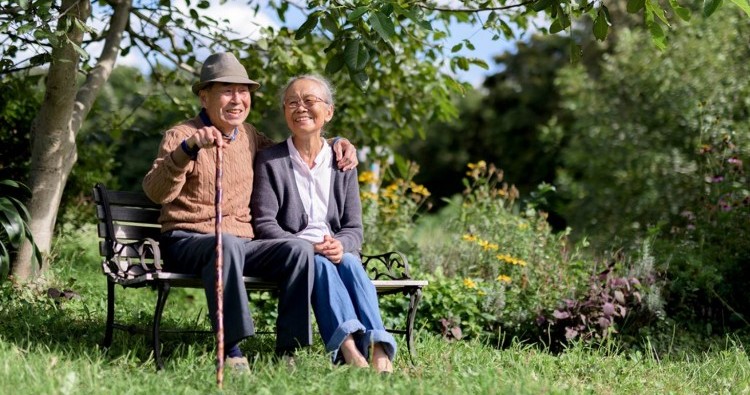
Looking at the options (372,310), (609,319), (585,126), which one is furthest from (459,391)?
(585,126)

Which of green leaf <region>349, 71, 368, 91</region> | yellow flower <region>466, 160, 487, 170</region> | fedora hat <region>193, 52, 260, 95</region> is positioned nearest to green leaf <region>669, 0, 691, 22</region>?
green leaf <region>349, 71, 368, 91</region>

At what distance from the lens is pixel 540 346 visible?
5.49m

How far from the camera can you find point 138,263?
4.27 m

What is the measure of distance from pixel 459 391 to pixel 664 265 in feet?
9.69

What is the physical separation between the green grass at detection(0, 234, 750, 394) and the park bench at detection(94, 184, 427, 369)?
0.18 meters

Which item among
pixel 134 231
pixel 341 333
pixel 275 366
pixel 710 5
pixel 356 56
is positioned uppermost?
pixel 710 5

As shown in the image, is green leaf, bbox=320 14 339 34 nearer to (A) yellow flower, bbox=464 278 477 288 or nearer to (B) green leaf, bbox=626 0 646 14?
(B) green leaf, bbox=626 0 646 14

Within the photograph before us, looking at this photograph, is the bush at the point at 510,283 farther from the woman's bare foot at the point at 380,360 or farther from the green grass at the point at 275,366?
the woman's bare foot at the point at 380,360

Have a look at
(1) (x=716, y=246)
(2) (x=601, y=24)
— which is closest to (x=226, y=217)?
(2) (x=601, y=24)

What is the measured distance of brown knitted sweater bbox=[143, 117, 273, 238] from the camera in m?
4.00

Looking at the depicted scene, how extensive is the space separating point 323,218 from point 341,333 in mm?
605

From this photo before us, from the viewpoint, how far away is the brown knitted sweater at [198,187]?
3998mm

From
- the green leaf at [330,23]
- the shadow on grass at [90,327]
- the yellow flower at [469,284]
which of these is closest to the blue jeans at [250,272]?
the shadow on grass at [90,327]

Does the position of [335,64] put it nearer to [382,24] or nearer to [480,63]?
[382,24]
